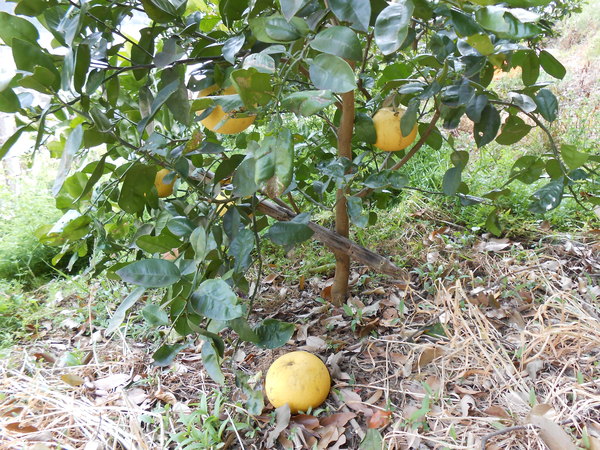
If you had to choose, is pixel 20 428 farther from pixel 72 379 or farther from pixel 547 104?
pixel 547 104

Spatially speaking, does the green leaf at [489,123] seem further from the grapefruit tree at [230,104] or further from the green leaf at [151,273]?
the green leaf at [151,273]

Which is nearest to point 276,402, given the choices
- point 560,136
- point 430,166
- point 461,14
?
point 461,14

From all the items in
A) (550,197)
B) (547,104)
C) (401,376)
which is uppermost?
(547,104)

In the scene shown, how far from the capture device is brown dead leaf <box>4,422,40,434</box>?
3.74ft

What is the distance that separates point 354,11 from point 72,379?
132 cm

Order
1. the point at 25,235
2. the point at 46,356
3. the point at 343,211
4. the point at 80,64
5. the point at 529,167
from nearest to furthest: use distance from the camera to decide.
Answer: the point at 80,64 < the point at 529,167 < the point at 343,211 < the point at 46,356 < the point at 25,235

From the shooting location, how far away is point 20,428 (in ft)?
3.77

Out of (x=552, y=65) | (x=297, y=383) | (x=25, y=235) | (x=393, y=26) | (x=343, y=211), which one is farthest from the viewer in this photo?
(x=25, y=235)

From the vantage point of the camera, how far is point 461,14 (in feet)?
1.91

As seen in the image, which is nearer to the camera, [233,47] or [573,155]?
[233,47]

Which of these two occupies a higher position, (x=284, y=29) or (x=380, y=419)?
(x=284, y=29)

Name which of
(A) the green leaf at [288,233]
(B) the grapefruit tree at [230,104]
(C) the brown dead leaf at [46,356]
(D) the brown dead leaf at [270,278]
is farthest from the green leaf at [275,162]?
(C) the brown dead leaf at [46,356]

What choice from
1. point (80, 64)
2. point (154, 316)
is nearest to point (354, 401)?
point (154, 316)

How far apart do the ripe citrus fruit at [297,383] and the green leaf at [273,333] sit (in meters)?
0.17
